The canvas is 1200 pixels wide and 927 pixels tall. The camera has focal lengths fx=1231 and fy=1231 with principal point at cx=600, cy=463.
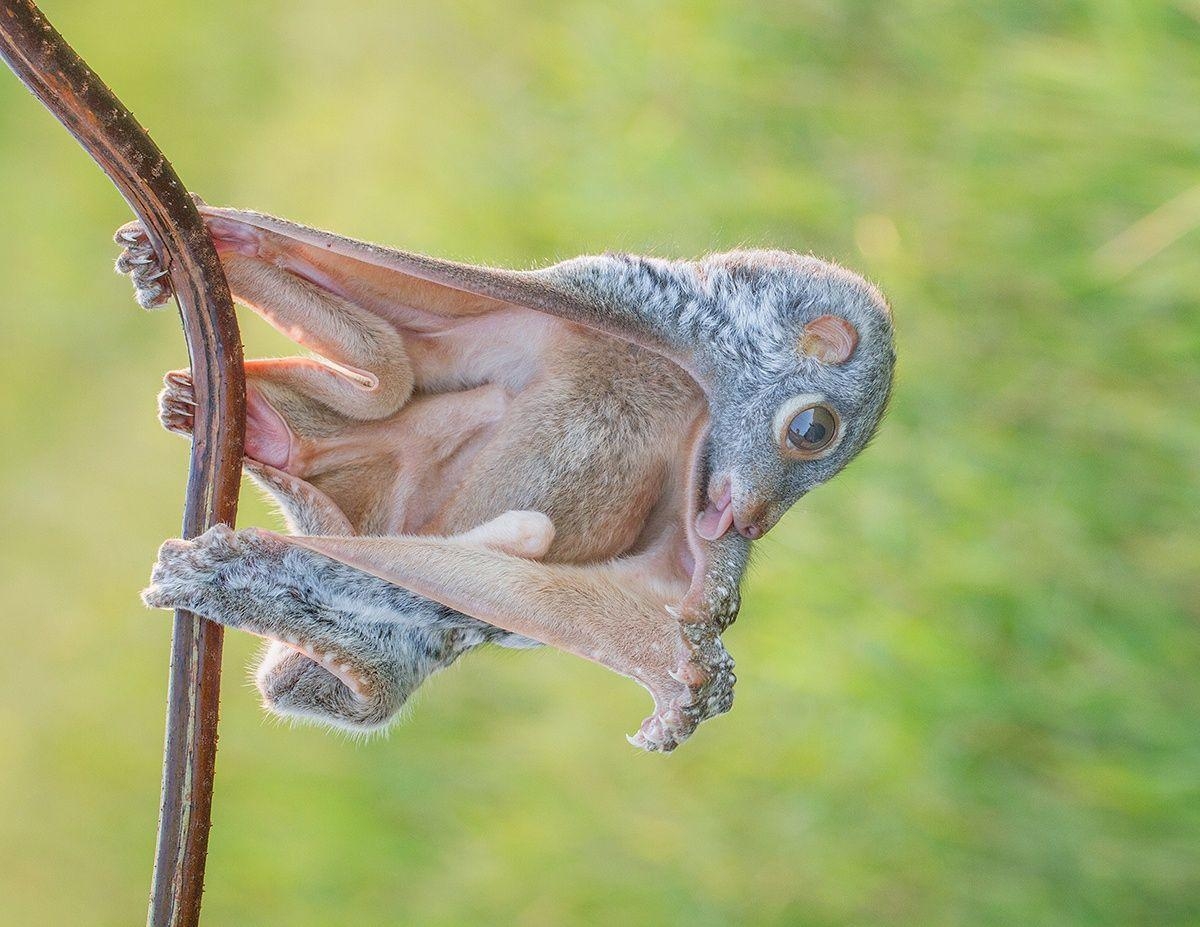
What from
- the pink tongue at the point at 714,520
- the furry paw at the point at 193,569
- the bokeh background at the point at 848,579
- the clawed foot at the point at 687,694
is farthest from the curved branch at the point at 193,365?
the bokeh background at the point at 848,579

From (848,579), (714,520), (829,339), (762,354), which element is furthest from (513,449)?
(848,579)

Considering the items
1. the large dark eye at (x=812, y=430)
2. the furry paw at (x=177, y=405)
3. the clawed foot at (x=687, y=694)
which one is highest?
the large dark eye at (x=812, y=430)

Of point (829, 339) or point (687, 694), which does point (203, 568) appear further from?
point (829, 339)

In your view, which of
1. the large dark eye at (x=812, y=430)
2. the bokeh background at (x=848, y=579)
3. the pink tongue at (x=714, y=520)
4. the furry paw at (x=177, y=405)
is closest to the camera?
the furry paw at (x=177, y=405)

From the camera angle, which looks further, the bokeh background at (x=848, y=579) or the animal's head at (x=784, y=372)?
the bokeh background at (x=848, y=579)

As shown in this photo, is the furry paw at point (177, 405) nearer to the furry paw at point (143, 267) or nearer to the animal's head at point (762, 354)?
the furry paw at point (143, 267)

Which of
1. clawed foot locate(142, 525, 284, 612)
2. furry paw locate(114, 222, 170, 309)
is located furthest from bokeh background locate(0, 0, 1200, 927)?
furry paw locate(114, 222, 170, 309)

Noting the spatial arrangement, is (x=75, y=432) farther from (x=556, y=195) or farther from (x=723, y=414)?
(x=723, y=414)
